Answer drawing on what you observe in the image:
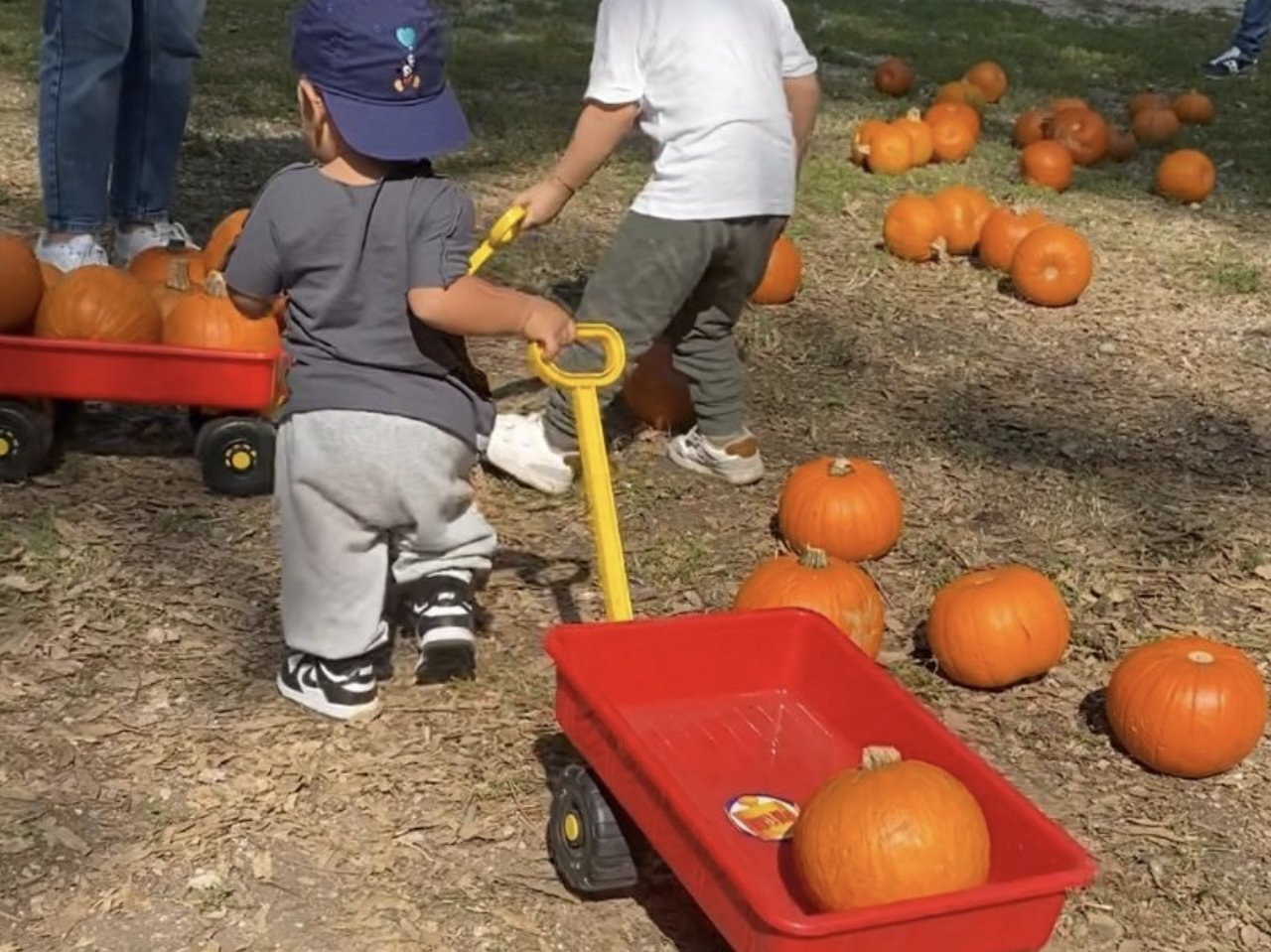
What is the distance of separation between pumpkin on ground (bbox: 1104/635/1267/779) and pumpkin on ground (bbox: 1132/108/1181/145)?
623cm

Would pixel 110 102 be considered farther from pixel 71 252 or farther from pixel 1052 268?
pixel 1052 268

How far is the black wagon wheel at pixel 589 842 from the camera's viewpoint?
309 cm

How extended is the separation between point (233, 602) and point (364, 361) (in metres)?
0.97

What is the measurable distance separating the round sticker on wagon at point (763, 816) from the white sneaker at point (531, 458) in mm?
1609

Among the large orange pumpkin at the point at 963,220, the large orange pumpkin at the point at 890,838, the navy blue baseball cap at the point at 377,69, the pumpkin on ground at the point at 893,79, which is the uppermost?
the navy blue baseball cap at the point at 377,69

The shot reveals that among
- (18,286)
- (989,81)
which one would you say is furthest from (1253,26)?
(18,286)

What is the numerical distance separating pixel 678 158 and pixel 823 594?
1311 mm

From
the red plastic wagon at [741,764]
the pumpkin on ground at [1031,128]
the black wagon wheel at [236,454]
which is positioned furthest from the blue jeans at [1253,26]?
the red plastic wagon at [741,764]

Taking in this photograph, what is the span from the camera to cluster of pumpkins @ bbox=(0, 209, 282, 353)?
4348mm

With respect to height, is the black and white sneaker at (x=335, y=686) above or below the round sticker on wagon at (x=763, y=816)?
below

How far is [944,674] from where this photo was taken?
13.5 ft

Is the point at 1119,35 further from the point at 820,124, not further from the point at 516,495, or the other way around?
the point at 516,495

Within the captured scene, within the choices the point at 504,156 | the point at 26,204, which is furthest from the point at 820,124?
the point at 26,204

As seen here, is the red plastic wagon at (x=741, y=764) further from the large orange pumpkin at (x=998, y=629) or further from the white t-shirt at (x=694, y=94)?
the white t-shirt at (x=694, y=94)
